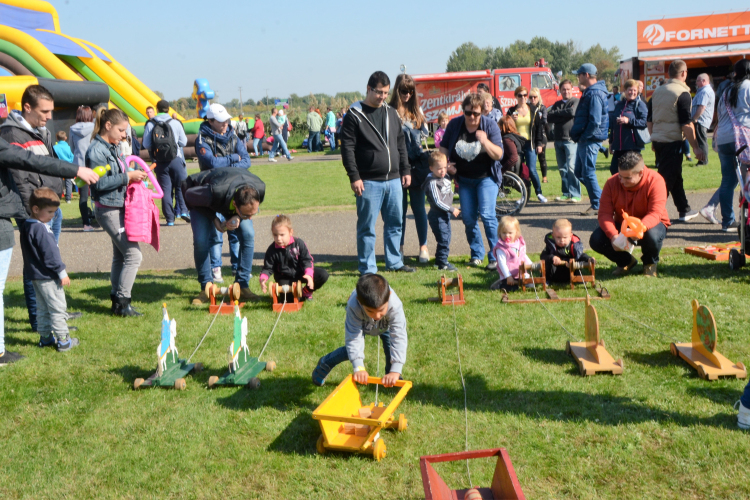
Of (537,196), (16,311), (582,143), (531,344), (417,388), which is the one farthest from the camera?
(537,196)

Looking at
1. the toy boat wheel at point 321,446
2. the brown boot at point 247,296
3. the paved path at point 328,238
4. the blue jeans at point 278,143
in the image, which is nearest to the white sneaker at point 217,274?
the brown boot at point 247,296

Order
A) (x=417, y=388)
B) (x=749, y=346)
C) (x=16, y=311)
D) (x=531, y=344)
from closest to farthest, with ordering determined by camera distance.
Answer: (x=417, y=388) < (x=749, y=346) < (x=531, y=344) < (x=16, y=311)

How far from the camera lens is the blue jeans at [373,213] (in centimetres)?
684

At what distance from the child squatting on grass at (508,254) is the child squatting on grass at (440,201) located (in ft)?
2.77

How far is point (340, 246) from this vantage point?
363 inches

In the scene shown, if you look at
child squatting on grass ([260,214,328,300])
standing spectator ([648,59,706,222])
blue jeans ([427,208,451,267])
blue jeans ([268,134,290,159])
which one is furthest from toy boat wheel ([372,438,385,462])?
blue jeans ([268,134,290,159])

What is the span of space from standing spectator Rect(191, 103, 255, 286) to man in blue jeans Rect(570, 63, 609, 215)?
5.38m

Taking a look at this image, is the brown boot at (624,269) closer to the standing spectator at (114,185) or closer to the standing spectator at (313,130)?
the standing spectator at (114,185)

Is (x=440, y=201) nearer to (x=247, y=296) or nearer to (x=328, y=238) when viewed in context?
(x=247, y=296)

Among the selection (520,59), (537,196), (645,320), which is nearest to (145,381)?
(645,320)

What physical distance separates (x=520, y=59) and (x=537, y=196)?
348ft

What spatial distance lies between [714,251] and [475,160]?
2907 millimetres

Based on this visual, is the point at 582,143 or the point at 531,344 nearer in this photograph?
the point at 531,344

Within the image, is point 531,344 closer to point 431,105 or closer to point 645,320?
point 645,320
